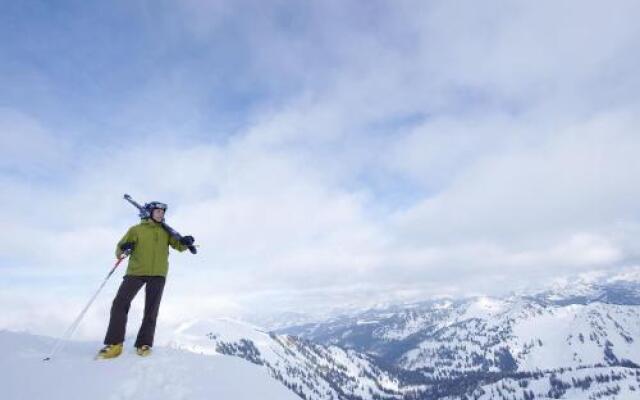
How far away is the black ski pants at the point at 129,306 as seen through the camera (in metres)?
13.6

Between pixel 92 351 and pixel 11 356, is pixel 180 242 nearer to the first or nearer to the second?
pixel 92 351

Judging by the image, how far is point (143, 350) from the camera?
1393cm

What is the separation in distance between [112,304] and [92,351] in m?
1.50

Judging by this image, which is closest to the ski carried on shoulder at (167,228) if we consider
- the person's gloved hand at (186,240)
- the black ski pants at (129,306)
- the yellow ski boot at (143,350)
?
the person's gloved hand at (186,240)

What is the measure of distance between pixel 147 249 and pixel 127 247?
56cm

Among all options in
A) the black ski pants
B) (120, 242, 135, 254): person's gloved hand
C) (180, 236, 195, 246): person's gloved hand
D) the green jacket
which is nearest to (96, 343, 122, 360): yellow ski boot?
the black ski pants

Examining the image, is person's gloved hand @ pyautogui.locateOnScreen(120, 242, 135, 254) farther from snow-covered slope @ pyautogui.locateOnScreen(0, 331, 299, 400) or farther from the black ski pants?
snow-covered slope @ pyautogui.locateOnScreen(0, 331, 299, 400)

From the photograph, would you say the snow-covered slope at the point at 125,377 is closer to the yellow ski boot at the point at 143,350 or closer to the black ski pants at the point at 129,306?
the yellow ski boot at the point at 143,350


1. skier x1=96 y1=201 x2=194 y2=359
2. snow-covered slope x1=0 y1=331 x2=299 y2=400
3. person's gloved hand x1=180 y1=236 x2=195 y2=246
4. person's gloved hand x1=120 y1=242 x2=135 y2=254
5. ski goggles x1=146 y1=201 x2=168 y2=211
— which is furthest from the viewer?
person's gloved hand x1=180 y1=236 x2=195 y2=246

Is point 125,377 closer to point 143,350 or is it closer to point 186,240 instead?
point 143,350

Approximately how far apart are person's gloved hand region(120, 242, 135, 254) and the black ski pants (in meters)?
0.74

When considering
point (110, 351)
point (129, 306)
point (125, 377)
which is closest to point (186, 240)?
point (129, 306)

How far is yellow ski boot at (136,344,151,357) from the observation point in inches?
542

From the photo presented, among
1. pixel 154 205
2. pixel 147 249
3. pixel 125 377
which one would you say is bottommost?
pixel 125 377
